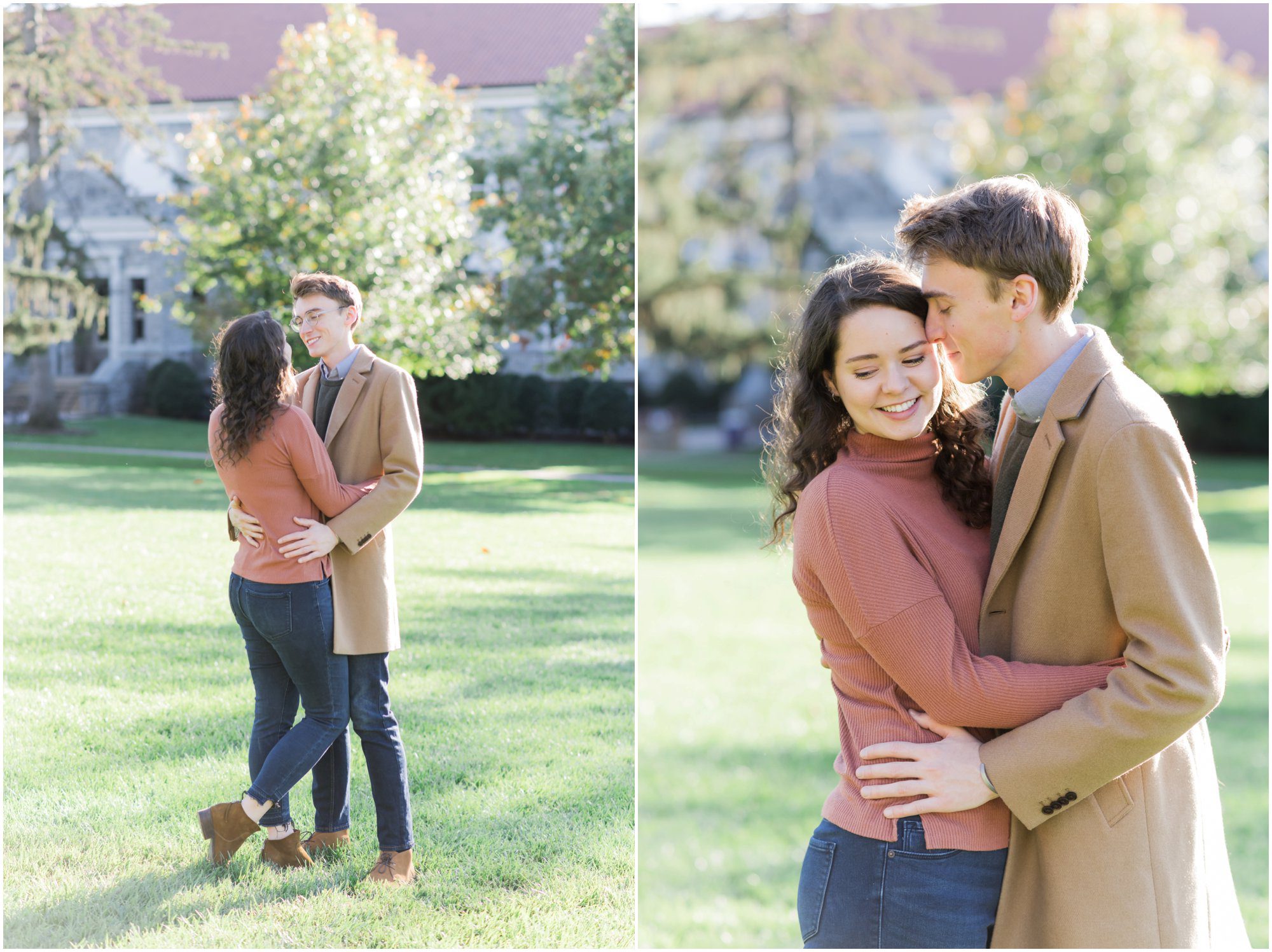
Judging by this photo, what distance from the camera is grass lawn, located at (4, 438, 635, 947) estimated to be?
286 centimetres

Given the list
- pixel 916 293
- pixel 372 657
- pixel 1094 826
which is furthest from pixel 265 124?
pixel 1094 826

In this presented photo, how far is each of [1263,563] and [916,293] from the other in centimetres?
1178

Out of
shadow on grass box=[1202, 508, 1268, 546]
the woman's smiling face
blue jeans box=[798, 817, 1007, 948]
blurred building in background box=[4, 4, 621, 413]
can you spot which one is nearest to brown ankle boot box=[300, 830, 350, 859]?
blue jeans box=[798, 817, 1007, 948]

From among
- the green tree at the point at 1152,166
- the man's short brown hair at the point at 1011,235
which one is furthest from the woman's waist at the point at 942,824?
the green tree at the point at 1152,166

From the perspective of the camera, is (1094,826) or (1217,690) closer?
(1217,690)

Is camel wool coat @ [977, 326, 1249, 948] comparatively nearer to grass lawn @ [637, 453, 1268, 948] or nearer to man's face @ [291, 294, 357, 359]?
grass lawn @ [637, 453, 1268, 948]

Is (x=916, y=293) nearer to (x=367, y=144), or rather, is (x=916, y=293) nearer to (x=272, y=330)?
(x=272, y=330)

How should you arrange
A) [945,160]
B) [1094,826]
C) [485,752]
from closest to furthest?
[1094,826]
[485,752]
[945,160]

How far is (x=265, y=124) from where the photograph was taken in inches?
145

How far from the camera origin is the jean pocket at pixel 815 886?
2.08m

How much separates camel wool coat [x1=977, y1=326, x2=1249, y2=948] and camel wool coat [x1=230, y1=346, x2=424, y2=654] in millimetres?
1452

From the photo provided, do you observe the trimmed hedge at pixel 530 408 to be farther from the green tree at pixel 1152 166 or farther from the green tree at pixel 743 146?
the green tree at pixel 743 146

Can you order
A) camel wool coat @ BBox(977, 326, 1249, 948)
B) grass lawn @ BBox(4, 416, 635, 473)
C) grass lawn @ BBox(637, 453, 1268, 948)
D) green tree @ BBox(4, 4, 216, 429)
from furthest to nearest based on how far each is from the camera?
1. grass lawn @ BBox(637, 453, 1268, 948)
2. green tree @ BBox(4, 4, 216, 429)
3. grass lawn @ BBox(4, 416, 635, 473)
4. camel wool coat @ BBox(977, 326, 1249, 948)

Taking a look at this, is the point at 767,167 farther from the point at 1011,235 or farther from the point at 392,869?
the point at 1011,235
